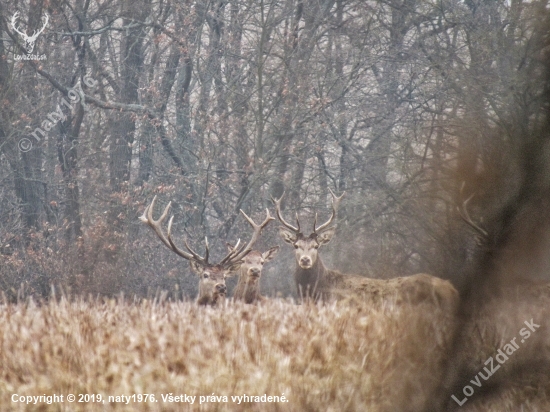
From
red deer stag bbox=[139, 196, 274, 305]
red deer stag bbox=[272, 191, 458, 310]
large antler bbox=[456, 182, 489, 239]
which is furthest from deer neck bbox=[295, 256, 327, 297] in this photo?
large antler bbox=[456, 182, 489, 239]

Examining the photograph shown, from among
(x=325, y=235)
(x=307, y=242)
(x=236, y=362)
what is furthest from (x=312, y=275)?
(x=236, y=362)

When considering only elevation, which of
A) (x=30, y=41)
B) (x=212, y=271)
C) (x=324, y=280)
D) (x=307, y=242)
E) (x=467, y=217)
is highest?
(x=30, y=41)

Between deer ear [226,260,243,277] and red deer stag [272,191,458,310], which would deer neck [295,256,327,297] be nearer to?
red deer stag [272,191,458,310]

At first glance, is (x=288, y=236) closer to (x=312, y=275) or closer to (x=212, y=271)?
(x=312, y=275)

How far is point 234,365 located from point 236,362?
0.05 meters

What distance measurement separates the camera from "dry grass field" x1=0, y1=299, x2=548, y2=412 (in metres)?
4.36

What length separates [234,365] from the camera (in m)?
4.64

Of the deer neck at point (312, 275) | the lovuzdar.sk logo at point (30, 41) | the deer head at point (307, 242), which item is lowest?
the deer neck at point (312, 275)

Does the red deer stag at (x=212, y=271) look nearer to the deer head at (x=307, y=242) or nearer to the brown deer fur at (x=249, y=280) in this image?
the brown deer fur at (x=249, y=280)

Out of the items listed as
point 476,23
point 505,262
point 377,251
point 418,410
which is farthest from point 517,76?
point 476,23

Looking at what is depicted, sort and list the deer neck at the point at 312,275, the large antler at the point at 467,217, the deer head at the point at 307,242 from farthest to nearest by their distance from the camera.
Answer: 1. the deer neck at the point at 312,275
2. the deer head at the point at 307,242
3. the large antler at the point at 467,217

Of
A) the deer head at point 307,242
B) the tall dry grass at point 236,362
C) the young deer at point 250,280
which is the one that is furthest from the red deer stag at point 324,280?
the tall dry grass at point 236,362

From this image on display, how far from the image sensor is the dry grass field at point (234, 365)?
4.36 meters

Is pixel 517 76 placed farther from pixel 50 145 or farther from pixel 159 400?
pixel 50 145
